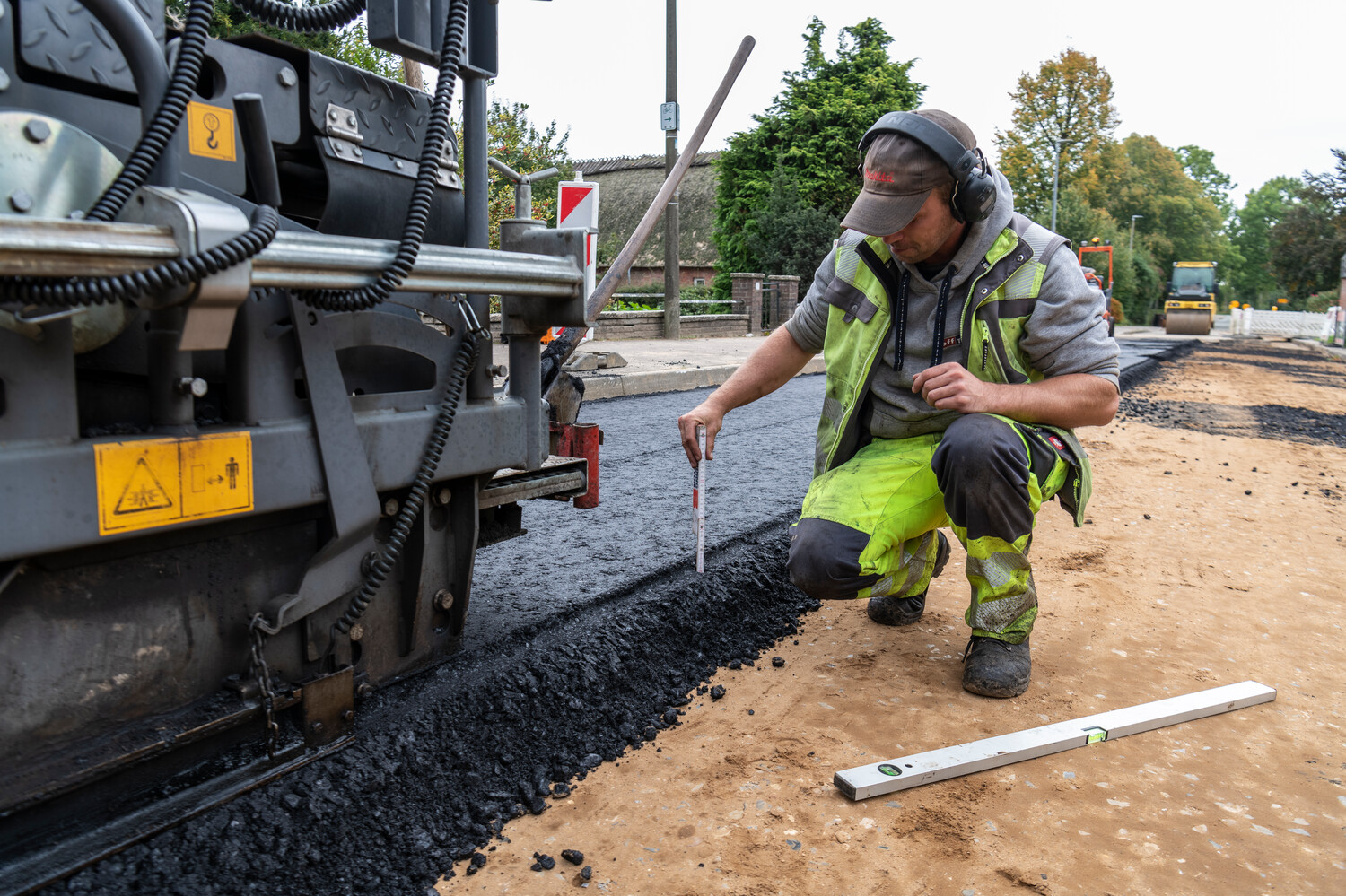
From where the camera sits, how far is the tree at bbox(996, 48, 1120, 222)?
1628 inches

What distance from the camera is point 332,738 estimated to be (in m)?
2.04

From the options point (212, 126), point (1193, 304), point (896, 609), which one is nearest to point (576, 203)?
point (896, 609)

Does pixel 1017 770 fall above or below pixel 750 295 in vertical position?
below

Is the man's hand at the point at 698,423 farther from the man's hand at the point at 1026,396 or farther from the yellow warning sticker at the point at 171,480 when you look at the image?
the yellow warning sticker at the point at 171,480

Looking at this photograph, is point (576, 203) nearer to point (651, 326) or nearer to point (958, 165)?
point (958, 165)

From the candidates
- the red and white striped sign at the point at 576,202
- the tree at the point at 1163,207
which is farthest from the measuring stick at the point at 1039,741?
the tree at the point at 1163,207

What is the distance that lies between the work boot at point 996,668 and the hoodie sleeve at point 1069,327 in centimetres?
82

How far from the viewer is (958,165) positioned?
8.52 ft

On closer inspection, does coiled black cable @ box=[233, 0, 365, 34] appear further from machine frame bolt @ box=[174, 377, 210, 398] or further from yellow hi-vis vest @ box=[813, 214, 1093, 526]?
yellow hi-vis vest @ box=[813, 214, 1093, 526]

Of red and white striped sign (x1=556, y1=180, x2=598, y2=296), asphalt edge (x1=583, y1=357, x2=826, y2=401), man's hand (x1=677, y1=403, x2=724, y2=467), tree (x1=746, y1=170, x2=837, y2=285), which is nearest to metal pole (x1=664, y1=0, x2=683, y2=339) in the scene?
asphalt edge (x1=583, y1=357, x2=826, y2=401)

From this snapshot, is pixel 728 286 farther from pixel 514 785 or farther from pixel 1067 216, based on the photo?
pixel 514 785

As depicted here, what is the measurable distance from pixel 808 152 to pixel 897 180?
26.0 metres

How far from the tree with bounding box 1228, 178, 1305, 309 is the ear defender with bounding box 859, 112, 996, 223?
335 feet

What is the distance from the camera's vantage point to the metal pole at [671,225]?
15.8 metres
